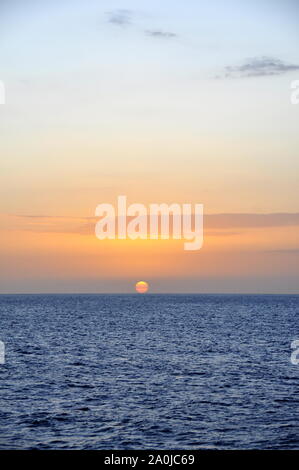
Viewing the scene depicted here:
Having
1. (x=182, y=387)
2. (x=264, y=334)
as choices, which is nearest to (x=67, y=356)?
(x=182, y=387)

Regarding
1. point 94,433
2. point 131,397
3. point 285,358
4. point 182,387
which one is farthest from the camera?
point 285,358

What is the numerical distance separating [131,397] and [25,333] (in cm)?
6442

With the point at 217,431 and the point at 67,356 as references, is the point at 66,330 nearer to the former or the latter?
the point at 67,356

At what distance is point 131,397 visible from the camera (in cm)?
5234

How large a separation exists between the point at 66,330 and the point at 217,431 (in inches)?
3152
